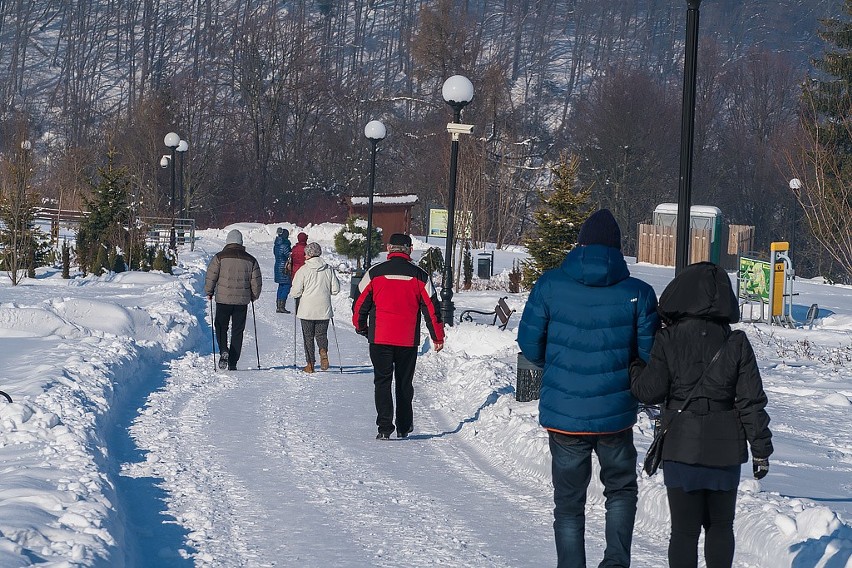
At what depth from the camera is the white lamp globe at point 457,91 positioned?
1610cm

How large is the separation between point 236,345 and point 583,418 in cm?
891

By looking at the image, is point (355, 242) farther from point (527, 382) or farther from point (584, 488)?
point (584, 488)

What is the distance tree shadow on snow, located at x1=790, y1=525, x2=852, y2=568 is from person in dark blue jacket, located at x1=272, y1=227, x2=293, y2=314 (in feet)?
50.7

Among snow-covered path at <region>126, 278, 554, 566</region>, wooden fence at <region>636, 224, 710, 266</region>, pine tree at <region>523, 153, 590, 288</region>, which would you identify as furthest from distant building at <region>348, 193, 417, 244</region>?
snow-covered path at <region>126, 278, 554, 566</region>

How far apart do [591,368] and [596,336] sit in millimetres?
150

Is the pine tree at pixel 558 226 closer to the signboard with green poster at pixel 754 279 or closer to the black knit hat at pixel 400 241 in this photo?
the signboard with green poster at pixel 754 279

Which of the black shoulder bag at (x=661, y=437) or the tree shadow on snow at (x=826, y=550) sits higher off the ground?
the black shoulder bag at (x=661, y=437)

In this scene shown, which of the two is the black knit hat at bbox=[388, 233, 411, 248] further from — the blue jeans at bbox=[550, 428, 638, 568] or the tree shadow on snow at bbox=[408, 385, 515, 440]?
the blue jeans at bbox=[550, 428, 638, 568]

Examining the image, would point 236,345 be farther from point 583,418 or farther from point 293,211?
point 293,211

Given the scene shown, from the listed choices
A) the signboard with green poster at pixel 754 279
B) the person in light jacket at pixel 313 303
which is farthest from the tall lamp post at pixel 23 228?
the signboard with green poster at pixel 754 279

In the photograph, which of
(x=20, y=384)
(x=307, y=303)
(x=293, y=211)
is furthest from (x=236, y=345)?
(x=293, y=211)

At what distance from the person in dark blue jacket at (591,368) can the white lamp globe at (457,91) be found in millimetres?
11190

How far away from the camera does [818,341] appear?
1944 centimetres

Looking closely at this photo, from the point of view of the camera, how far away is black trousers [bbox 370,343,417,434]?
929 centimetres
